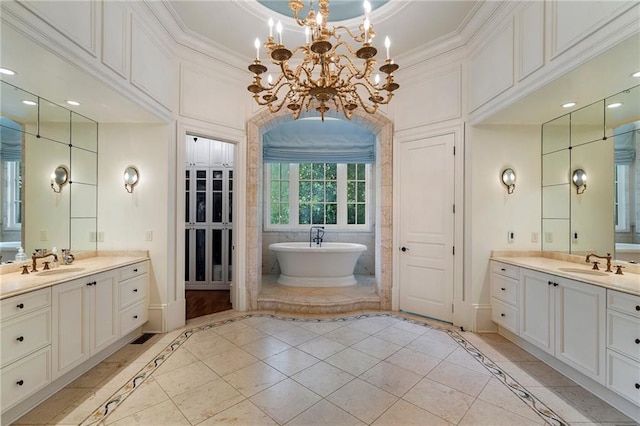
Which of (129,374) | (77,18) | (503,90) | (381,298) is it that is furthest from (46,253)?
(503,90)

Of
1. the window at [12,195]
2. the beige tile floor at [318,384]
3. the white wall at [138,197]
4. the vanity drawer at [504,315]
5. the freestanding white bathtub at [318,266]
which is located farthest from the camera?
the freestanding white bathtub at [318,266]

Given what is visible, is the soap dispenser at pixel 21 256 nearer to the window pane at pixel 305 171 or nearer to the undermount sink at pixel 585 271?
the window pane at pixel 305 171

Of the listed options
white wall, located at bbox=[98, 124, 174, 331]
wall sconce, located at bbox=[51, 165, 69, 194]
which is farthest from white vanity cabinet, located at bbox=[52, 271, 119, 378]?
wall sconce, located at bbox=[51, 165, 69, 194]

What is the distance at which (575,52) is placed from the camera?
76.2 inches

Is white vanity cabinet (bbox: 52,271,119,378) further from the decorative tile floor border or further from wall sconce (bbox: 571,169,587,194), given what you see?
wall sconce (bbox: 571,169,587,194)

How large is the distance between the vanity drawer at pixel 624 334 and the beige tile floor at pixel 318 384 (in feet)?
1.49

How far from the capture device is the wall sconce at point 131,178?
323 centimetres

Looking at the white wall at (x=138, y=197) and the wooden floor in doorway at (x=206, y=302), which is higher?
the white wall at (x=138, y=197)

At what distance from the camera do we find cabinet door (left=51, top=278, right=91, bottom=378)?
2068 millimetres

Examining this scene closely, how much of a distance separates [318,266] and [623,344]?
3.66 metres

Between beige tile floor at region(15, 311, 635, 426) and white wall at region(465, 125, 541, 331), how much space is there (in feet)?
2.46

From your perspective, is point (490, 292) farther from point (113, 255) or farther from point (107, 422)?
point (113, 255)

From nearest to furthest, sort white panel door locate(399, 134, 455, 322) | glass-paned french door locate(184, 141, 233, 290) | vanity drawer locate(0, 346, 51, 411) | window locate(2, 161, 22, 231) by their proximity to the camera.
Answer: vanity drawer locate(0, 346, 51, 411), window locate(2, 161, 22, 231), white panel door locate(399, 134, 455, 322), glass-paned french door locate(184, 141, 233, 290)

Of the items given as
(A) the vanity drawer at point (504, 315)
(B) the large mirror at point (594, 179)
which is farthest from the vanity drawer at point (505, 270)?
(B) the large mirror at point (594, 179)
